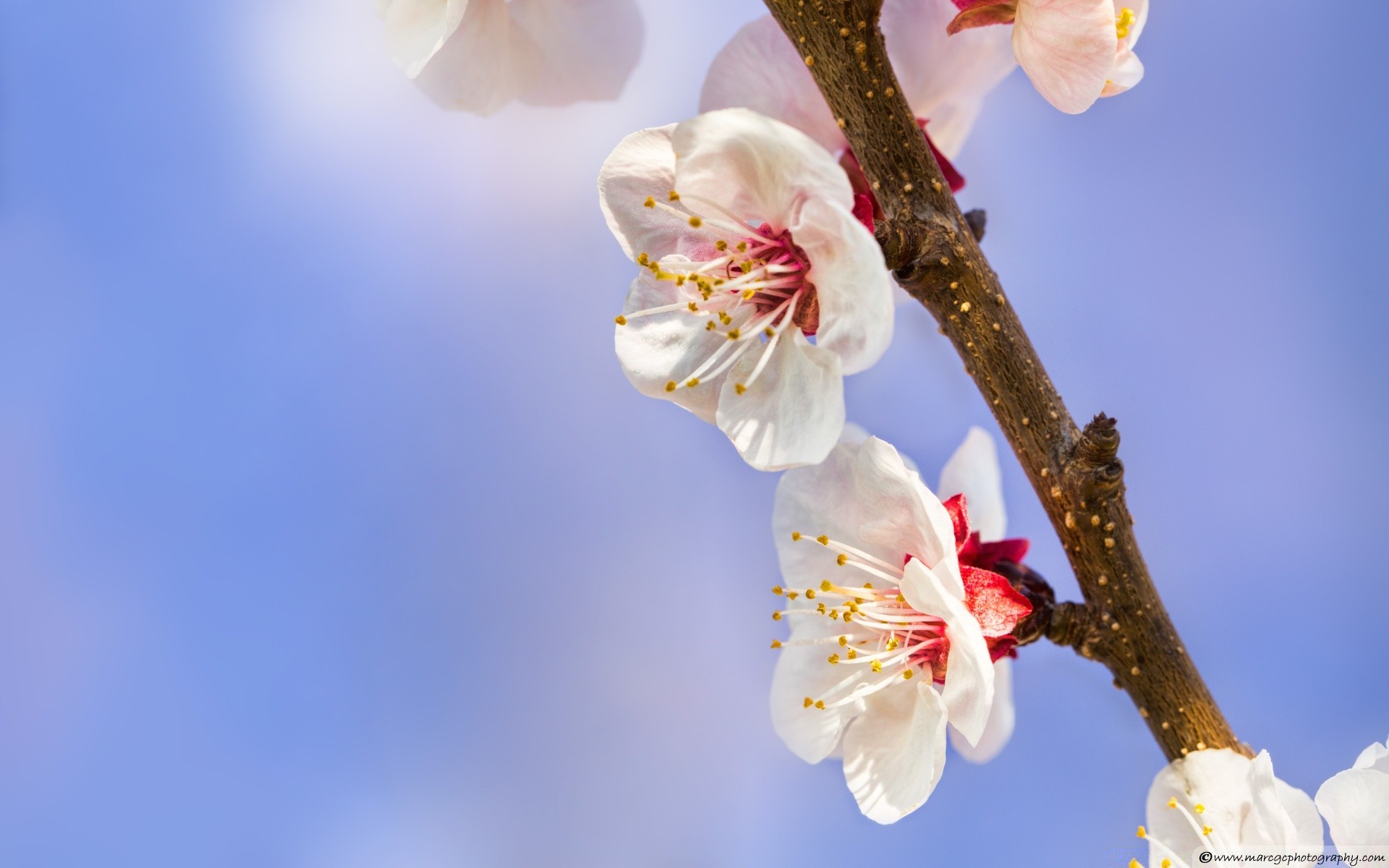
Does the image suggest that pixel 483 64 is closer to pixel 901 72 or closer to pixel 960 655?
pixel 901 72

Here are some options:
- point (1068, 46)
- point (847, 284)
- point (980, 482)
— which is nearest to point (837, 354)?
point (847, 284)

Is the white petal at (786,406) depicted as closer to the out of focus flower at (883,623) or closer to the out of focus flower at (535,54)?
the out of focus flower at (883,623)

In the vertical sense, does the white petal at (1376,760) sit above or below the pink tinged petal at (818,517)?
below

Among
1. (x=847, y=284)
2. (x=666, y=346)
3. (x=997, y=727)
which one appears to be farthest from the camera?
(x=997, y=727)

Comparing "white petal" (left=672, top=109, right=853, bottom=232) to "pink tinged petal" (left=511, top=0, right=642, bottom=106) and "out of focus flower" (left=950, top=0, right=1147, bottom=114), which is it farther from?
"pink tinged petal" (left=511, top=0, right=642, bottom=106)

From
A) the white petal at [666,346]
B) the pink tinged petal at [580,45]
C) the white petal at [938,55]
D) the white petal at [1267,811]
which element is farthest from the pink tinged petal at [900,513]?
the pink tinged petal at [580,45]

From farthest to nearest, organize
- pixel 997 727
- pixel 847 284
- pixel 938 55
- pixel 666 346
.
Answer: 1. pixel 997 727
2. pixel 938 55
3. pixel 666 346
4. pixel 847 284

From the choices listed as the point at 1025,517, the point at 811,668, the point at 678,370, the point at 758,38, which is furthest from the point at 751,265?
the point at 1025,517

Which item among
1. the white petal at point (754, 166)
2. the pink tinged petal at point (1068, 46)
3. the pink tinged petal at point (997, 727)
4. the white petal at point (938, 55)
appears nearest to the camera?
the white petal at point (754, 166)
